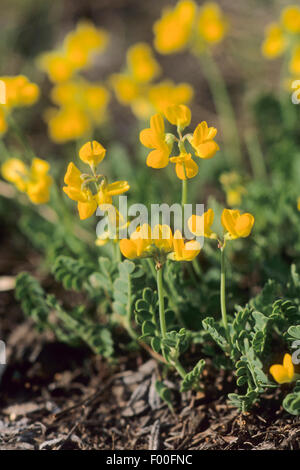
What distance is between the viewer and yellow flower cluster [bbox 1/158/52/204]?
2471mm

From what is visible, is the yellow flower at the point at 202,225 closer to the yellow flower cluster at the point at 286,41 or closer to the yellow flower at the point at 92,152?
the yellow flower at the point at 92,152

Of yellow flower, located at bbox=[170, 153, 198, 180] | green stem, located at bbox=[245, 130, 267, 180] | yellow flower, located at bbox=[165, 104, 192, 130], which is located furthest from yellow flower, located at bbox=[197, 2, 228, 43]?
yellow flower, located at bbox=[170, 153, 198, 180]

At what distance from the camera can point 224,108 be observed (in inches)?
165

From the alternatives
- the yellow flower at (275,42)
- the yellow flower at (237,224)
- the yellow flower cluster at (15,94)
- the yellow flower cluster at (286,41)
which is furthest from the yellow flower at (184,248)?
the yellow flower at (275,42)

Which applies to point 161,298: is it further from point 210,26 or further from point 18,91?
point 210,26

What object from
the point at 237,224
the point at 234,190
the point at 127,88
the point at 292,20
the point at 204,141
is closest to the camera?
the point at 237,224

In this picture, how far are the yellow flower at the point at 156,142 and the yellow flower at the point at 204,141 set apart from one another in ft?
0.37

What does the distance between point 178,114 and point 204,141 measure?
0.15 m

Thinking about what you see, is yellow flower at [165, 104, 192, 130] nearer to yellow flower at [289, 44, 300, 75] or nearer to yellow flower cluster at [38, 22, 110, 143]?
yellow flower at [289, 44, 300, 75]

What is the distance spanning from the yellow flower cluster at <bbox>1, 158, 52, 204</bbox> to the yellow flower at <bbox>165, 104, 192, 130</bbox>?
0.88 meters

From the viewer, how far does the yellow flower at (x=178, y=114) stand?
6.12 ft

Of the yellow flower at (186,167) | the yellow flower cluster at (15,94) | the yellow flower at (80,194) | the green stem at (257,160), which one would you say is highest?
the green stem at (257,160)

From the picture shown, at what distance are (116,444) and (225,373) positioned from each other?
0.59 meters

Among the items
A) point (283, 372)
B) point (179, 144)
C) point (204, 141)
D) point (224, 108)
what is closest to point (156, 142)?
point (179, 144)
